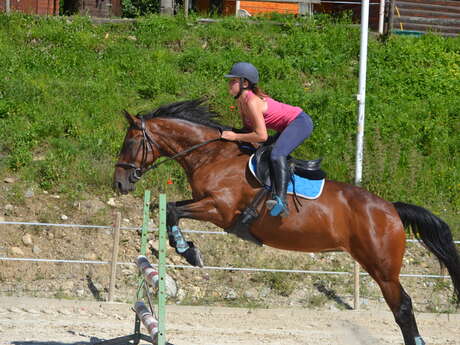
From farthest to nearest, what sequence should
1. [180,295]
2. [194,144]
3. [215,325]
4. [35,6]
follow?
[35,6], [180,295], [215,325], [194,144]

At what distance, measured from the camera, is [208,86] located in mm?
14023

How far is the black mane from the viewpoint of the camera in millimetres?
7348

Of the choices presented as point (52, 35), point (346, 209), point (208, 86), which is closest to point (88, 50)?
point (52, 35)

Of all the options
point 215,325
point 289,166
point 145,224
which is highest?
point 289,166

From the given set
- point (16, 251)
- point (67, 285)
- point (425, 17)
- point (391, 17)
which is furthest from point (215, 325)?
point (425, 17)

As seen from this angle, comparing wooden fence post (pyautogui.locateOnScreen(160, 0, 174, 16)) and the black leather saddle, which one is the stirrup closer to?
the black leather saddle

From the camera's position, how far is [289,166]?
6953 millimetres

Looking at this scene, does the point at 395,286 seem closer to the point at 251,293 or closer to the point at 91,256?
the point at 251,293

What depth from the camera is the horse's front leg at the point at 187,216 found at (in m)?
6.52

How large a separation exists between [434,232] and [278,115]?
2.01 metres

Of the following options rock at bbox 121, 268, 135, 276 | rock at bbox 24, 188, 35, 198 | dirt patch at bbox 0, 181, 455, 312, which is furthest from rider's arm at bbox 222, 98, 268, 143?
rock at bbox 24, 188, 35, 198

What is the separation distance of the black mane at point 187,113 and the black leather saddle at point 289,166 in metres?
0.66

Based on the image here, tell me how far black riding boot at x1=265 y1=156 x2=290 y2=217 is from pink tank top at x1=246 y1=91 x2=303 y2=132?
40 centimetres

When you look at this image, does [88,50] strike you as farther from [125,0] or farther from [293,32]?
[125,0]
